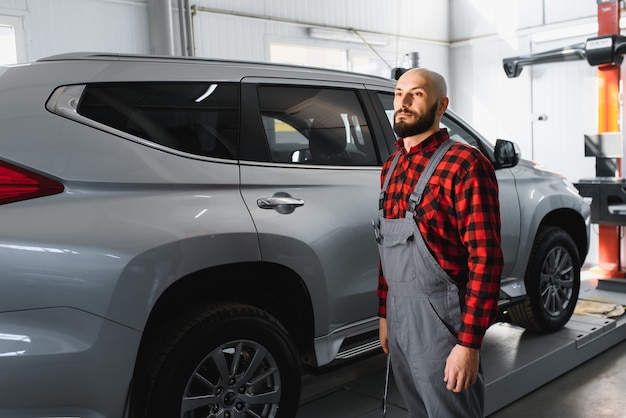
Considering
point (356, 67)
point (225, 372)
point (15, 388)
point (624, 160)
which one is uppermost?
point (356, 67)

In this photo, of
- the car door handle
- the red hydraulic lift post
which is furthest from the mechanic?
Answer: the red hydraulic lift post

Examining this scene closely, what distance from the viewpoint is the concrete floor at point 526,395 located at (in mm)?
2910

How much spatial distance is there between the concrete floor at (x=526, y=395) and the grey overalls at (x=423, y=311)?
2.92ft

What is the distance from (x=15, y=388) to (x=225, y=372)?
2.32 ft

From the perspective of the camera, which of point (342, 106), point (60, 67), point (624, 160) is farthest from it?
point (624, 160)

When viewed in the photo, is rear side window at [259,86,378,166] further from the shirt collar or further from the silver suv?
the shirt collar

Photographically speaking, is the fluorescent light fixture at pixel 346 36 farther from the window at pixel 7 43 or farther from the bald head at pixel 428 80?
the bald head at pixel 428 80

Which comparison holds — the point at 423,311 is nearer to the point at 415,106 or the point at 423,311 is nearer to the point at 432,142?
the point at 432,142

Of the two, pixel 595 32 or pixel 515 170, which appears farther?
pixel 595 32

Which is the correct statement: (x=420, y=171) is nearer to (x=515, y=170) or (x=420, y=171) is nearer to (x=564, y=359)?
(x=515, y=170)

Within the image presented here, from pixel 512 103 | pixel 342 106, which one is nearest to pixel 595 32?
pixel 512 103

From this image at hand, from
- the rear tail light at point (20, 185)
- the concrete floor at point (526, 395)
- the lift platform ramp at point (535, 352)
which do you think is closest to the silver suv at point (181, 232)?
the rear tail light at point (20, 185)

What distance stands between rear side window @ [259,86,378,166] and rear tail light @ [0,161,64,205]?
0.91 metres

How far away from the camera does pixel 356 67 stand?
781 cm
